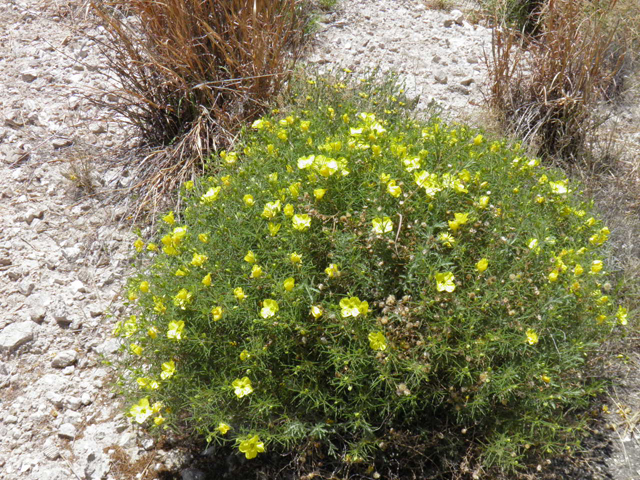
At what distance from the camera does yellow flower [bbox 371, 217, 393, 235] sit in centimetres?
218

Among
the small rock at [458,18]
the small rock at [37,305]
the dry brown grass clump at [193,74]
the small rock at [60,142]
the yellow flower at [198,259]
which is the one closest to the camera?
the yellow flower at [198,259]

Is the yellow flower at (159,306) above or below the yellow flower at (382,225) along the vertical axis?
below

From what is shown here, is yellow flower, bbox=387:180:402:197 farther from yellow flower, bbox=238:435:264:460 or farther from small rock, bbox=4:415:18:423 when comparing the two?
small rock, bbox=4:415:18:423

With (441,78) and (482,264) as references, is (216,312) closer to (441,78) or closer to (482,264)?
(482,264)

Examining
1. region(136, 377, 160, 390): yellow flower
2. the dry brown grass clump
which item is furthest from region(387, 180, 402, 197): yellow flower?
the dry brown grass clump

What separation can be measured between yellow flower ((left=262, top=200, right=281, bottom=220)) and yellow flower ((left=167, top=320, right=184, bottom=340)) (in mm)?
574

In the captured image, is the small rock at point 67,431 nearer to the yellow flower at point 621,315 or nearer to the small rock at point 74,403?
the small rock at point 74,403

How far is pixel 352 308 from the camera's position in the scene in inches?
82.9

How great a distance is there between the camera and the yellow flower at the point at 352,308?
6.82 ft

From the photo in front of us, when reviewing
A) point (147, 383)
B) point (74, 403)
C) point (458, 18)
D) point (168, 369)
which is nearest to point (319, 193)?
point (168, 369)

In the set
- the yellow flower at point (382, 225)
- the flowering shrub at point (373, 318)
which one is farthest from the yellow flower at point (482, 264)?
the yellow flower at point (382, 225)

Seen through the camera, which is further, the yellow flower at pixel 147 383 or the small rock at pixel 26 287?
the small rock at pixel 26 287

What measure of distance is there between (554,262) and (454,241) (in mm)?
460

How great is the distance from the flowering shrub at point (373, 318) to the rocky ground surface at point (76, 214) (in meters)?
0.42
